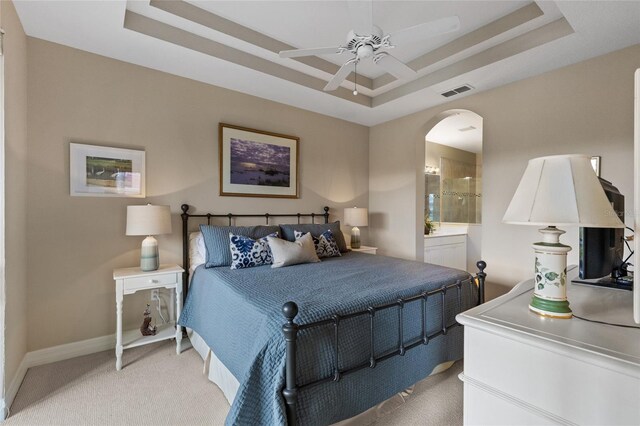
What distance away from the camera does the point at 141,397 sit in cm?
201

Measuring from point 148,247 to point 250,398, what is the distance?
180 centimetres

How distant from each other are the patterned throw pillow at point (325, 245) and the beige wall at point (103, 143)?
0.98 metres

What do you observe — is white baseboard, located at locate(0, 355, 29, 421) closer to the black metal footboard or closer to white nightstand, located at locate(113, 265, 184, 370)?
white nightstand, located at locate(113, 265, 184, 370)

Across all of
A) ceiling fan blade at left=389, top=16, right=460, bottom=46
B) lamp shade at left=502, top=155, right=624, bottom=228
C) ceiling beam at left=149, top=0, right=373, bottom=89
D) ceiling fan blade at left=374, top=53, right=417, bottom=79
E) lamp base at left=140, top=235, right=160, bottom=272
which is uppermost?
ceiling beam at left=149, top=0, right=373, bottom=89

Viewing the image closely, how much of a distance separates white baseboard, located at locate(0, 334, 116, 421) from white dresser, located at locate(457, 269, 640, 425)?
2791mm

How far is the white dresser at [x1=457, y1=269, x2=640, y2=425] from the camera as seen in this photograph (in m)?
0.81

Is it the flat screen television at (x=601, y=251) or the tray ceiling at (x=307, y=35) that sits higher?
the tray ceiling at (x=307, y=35)

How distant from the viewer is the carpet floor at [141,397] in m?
1.81

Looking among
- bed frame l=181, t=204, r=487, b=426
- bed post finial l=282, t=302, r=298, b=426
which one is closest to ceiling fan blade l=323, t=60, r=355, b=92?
bed frame l=181, t=204, r=487, b=426

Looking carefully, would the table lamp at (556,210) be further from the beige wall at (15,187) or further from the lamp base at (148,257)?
the beige wall at (15,187)

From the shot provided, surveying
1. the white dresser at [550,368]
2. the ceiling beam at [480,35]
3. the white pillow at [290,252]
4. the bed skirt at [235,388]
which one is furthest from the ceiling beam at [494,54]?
the bed skirt at [235,388]

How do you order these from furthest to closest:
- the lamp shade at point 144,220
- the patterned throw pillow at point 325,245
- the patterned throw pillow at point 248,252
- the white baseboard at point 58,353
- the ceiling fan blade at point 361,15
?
the patterned throw pillow at point 325,245 → the patterned throw pillow at point 248,252 → the lamp shade at point 144,220 → the white baseboard at point 58,353 → the ceiling fan blade at point 361,15

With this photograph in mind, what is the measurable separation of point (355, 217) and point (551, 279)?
10.2ft

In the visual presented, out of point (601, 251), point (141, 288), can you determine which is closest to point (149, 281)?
point (141, 288)
